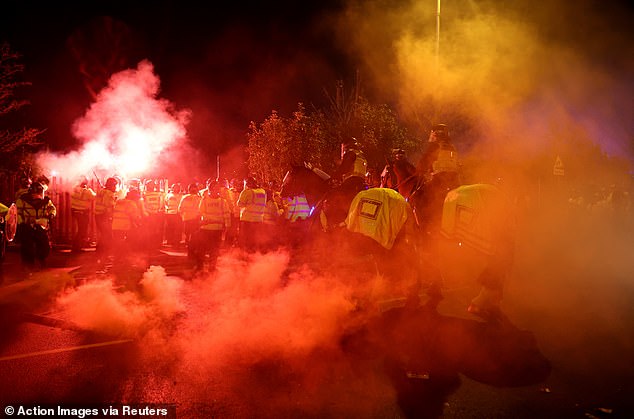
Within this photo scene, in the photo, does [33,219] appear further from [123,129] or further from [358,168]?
[123,129]

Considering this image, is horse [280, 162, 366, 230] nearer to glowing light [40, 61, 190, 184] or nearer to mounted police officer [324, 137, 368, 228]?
mounted police officer [324, 137, 368, 228]

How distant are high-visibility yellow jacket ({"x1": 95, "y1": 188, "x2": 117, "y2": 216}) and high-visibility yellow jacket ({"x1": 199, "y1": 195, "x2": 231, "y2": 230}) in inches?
105

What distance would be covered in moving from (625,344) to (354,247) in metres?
3.05

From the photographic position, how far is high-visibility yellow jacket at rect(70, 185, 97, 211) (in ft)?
38.0

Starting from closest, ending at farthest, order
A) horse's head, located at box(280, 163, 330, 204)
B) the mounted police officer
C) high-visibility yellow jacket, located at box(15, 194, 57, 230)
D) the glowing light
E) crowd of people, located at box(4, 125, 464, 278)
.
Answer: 1. the mounted police officer
2. horse's head, located at box(280, 163, 330, 204)
3. high-visibility yellow jacket, located at box(15, 194, 57, 230)
4. crowd of people, located at box(4, 125, 464, 278)
5. the glowing light

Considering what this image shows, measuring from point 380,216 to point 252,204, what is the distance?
4.47 m

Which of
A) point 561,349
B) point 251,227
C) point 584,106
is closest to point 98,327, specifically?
point 251,227

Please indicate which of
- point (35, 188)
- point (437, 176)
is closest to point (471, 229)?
point (437, 176)

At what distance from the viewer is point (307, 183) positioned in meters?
6.81

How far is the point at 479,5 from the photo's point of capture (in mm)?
10750

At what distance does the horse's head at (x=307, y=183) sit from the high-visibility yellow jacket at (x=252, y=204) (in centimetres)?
215

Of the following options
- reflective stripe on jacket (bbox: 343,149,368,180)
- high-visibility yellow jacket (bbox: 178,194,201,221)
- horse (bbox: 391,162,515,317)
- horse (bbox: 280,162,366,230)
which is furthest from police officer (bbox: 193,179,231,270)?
horse (bbox: 391,162,515,317)

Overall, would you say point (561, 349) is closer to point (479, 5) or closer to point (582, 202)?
point (479, 5)

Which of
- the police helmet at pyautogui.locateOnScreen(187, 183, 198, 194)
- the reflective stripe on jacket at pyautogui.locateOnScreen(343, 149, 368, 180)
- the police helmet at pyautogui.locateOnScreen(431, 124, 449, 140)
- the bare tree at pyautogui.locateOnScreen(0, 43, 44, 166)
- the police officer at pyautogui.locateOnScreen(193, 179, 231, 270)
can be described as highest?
the bare tree at pyautogui.locateOnScreen(0, 43, 44, 166)
